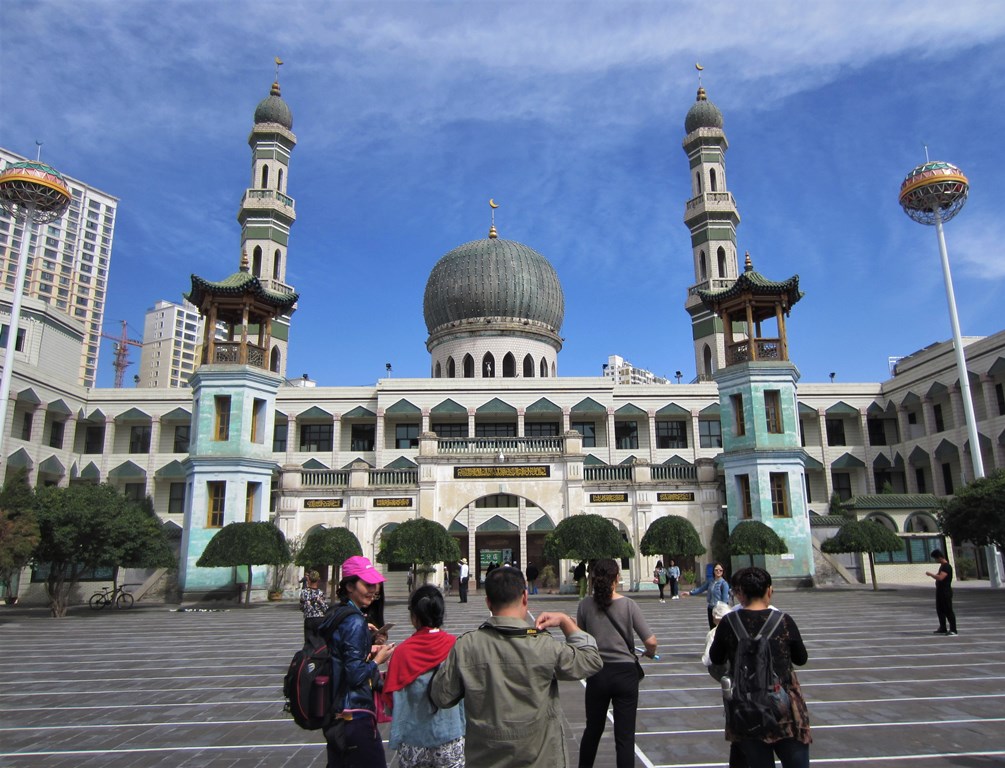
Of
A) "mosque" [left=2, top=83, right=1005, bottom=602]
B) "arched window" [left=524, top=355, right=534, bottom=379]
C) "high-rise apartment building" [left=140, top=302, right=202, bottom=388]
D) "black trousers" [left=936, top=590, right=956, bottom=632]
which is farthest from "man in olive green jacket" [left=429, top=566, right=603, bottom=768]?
"high-rise apartment building" [left=140, top=302, right=202, bottom=388]

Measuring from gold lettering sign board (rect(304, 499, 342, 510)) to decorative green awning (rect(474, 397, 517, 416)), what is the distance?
1465cm

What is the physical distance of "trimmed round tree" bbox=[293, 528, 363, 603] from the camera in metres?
24.7

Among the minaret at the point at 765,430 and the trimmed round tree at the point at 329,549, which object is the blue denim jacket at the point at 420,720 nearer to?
the trimmed round tree at the point at 329,549

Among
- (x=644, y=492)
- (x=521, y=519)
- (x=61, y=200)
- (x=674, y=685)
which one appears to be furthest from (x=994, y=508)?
(x=61, y=200)

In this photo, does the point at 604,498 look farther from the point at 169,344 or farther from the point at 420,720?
the point at 169,344

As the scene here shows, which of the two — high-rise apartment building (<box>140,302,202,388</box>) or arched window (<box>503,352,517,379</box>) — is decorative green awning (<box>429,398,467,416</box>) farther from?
high-rise apartment building (<box>140,302,202,388</box>)

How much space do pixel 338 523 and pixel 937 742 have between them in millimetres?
25659

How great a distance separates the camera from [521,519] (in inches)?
1308

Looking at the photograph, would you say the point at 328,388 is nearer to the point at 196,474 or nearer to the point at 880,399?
the point at 196,474

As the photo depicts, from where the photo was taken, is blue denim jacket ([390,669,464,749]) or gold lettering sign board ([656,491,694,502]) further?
gold lettering sign board ([656,491,694,502])

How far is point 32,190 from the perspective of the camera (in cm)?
3547

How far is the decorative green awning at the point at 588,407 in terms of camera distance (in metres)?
44.3

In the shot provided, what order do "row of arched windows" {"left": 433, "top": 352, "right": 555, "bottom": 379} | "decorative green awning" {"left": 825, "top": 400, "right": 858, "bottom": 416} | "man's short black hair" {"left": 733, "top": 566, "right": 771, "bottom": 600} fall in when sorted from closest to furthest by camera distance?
1. "man's short black hair" {"left": 733, "top": 566, "right": 771, "bottom": 600}
2. "decorative green awning" {"left": 825, "top": 400, "right": 858, "bottom": 416}
3. "row of arched windows" {"left": 433, "top": 352, "right": 555, "bottom": 379}

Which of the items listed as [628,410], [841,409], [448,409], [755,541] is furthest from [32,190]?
[841,409]
